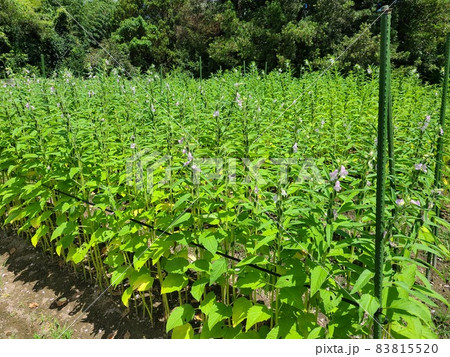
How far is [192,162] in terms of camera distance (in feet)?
6.86

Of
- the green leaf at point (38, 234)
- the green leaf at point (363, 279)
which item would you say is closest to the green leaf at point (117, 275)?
the green leaf at point (38, 234)

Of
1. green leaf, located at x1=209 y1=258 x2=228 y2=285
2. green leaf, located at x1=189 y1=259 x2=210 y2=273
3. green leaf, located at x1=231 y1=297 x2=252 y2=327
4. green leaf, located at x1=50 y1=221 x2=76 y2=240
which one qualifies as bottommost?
green leaf, located at x1=231 y1=297 x2=252 y2=327

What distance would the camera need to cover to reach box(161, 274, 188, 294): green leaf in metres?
2.22

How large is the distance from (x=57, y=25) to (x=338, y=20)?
24011 mm

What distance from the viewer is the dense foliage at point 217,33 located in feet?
56.0

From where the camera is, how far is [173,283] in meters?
2.24

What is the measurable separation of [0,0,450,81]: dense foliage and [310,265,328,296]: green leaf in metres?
10.5

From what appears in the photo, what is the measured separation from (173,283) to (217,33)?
26.3 metres

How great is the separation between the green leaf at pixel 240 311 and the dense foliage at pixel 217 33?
10.3m

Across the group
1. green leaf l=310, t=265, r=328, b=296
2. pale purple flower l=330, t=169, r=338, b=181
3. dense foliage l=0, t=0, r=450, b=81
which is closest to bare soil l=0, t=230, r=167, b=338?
green leaf l=310, t=265, r=328, b=296

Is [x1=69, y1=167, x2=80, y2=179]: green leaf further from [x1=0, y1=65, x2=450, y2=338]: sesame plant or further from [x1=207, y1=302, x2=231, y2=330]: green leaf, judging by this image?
[x1=207, y1=302, x2=231, y2=330]: green leaf

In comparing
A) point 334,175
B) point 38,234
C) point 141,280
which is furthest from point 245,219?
point 38,234
